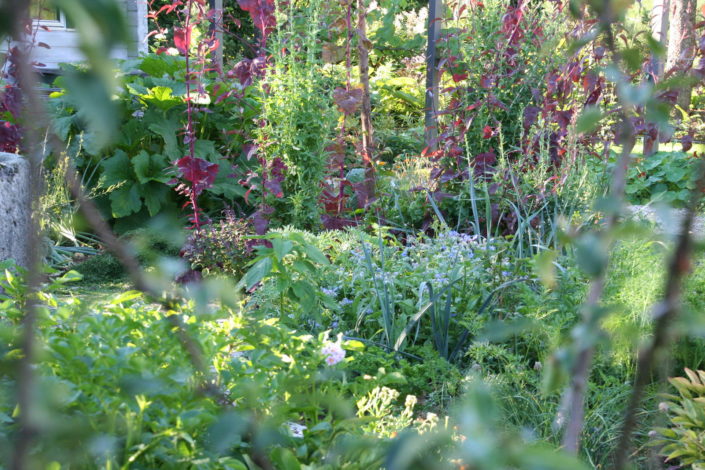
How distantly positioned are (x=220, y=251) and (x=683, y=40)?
333 cm

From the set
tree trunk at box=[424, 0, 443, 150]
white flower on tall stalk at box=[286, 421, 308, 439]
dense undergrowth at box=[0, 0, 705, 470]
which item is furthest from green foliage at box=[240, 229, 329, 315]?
tree trunk at box=[424, 0, 443, 150]

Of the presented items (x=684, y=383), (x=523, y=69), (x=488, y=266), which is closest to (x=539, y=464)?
(x=684, y=383)

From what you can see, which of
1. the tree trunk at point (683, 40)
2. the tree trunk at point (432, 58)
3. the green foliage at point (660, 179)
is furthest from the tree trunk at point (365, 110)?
the green foliage at point (660, 179)

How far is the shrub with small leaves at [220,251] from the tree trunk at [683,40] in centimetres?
239

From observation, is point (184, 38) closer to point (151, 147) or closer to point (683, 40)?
point (151, 147)

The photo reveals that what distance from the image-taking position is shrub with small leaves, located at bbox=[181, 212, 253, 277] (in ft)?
13.4

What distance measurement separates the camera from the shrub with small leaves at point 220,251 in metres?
4.09

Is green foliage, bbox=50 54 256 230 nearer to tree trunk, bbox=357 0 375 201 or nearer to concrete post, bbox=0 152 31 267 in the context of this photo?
tree trunk, bbox=357 0 375 201

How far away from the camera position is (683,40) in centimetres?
479

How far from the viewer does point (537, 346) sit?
279 cm

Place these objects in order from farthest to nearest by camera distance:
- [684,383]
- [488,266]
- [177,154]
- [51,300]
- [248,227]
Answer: [177,154] → [248,227] → [488,266] → [684,383] → [51,300]

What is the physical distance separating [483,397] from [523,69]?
4.59 meters

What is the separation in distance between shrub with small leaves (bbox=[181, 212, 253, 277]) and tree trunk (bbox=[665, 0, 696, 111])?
2392mm

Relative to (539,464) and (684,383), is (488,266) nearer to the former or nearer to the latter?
(684,383)
